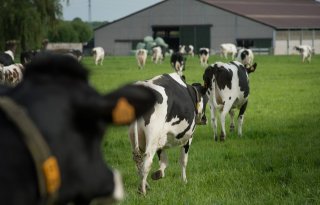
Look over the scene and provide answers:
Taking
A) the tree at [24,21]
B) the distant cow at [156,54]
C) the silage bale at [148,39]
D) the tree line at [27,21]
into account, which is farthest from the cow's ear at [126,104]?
the silage bale at [148,39]

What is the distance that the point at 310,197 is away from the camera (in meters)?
6.87

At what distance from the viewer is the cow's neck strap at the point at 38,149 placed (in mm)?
1662

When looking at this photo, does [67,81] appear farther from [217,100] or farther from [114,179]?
[217,100]

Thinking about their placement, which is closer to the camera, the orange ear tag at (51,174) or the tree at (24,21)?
the orange ear tag at (51,174)

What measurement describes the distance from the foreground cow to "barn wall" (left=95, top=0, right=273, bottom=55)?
7455 cm

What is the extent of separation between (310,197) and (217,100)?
21.3 feet

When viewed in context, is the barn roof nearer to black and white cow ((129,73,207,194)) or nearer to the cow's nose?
black and white cow ((129,73,207,194))

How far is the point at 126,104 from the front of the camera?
1872mm

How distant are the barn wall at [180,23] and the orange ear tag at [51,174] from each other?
245 ft

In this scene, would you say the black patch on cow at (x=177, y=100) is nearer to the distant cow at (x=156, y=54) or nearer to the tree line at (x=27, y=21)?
the tree line at (x=27, y=21)

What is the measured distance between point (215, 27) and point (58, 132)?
77.0 meters

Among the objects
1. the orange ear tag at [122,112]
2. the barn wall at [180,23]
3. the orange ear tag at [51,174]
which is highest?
→ the barn wall at [180,23]

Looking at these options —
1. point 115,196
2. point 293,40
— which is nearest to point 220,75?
point 115,196

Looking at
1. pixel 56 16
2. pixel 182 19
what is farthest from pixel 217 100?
pixel 182 19
